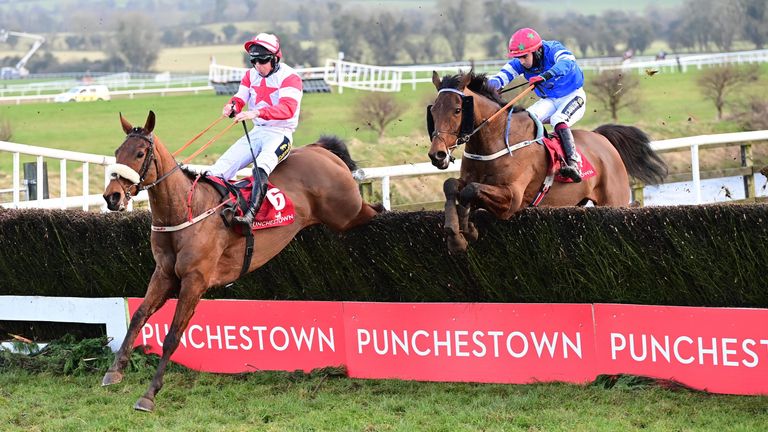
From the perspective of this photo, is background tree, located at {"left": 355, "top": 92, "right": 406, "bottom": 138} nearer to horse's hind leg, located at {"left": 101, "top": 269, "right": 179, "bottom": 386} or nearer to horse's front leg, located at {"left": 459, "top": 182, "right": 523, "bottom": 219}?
horse's front leg, located at {"left": 459, "top": 182, "right": 523, "bottom": 219}

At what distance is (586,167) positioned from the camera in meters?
7.15

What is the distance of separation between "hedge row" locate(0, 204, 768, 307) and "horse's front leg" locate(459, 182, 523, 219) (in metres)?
0.07

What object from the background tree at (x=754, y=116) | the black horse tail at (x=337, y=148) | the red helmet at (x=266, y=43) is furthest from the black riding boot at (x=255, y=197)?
the background tree at (x=754, y=116)

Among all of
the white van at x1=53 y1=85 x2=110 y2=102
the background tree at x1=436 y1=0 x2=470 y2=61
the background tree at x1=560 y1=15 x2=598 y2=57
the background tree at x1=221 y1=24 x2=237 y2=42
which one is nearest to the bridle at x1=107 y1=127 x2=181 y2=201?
the white van at x1=53 y1=85 x2=110 y2=102

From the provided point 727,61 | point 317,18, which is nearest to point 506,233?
point 727,61

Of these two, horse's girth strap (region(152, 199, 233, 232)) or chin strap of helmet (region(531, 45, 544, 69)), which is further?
chin strap of helmet (region(531, 45, 544, 69))

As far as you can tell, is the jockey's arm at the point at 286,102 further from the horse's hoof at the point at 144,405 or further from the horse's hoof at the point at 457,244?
the horse's hoof at the point at 144,405

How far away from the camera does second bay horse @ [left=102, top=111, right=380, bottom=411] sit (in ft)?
18.4

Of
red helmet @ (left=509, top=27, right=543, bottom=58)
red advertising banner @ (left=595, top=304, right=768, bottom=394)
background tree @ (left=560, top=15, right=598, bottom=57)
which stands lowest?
red advertising banner @ (left=595, top=304, right=768, bottom=394)

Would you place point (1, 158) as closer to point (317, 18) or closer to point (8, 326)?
point (8, 326)

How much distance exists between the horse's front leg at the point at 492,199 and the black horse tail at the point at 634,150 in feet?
6.64

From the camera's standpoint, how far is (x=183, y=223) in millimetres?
5883

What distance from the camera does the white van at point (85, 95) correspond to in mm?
33403

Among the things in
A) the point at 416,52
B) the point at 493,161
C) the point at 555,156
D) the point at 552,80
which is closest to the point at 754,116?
the point at 552,80
